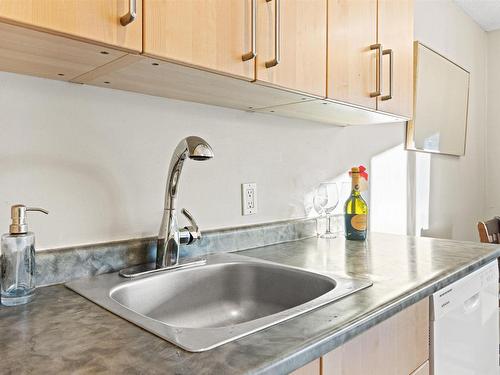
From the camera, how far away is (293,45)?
1.04 m

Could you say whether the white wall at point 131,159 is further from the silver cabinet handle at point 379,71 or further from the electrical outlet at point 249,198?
the silver cabinet handle at point 379,71

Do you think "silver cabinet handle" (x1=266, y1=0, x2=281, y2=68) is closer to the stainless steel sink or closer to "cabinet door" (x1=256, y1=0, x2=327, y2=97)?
"cabinet door" (x1=256, y1=0, x2=327, y2=97)

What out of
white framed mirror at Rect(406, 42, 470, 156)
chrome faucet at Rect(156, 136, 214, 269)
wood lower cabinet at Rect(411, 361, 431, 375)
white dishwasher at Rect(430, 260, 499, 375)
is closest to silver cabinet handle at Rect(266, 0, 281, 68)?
chrome faucet at Rect(156, 136, 214, 269)

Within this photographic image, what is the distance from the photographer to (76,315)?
0.73 m

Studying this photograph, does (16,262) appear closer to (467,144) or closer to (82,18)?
(82,18)

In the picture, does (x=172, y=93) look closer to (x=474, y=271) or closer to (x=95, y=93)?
(x=95, y=93)

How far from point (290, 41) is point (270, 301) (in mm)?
704

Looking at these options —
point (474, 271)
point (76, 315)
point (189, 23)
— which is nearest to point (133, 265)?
point (76, 315)

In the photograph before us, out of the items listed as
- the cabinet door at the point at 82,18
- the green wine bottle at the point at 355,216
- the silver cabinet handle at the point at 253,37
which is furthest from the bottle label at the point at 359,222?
the cabinet door at the point at 82,18

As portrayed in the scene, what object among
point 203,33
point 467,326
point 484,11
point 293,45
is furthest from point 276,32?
point 484,11

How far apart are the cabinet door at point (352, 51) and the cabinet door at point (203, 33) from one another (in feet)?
1.13

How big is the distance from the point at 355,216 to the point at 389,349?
30.6 inches

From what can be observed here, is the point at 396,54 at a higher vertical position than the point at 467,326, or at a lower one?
higher

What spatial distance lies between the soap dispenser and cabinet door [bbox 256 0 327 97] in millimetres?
612
